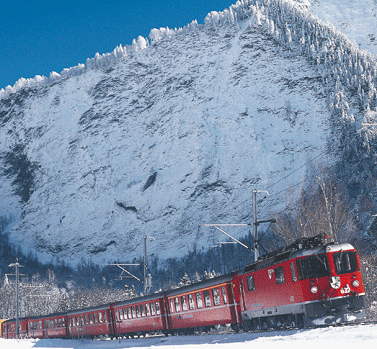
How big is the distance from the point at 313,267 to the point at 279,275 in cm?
217

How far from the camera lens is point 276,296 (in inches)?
940

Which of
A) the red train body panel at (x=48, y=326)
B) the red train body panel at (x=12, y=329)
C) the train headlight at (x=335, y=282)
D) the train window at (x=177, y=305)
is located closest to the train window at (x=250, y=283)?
the train headlight at (x=335, y=282)

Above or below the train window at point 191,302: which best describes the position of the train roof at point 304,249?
above

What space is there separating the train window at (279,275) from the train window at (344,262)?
2.56m

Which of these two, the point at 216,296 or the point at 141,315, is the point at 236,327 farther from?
the point at 141,315

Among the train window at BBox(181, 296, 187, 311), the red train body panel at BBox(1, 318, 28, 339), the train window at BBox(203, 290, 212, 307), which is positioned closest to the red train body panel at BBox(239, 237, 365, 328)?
the train window at BBox(203, 290, 212, 307)

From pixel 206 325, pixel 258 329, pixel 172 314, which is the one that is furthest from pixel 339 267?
pixel 172 314

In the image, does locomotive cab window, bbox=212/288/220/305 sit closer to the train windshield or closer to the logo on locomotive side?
the train windshield

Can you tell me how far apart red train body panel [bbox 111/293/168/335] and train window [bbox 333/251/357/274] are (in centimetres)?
1837

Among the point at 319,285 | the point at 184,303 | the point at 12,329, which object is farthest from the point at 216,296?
the point at 12,329

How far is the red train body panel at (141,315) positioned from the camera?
1492 inches

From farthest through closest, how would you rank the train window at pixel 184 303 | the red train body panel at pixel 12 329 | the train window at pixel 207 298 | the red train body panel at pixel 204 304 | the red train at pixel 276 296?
1. the red train body panel at pixel 12 329
2. the train window at pixel 184 303
3. the train window at pixel 207 298
4. the red train body panel at pixel 204 304
5. the red train at pixel 276 296

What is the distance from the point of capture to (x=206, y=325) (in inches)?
1242

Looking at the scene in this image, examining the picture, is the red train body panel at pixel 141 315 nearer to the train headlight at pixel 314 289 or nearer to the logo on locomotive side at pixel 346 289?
the train headlight at pixel 314 289
